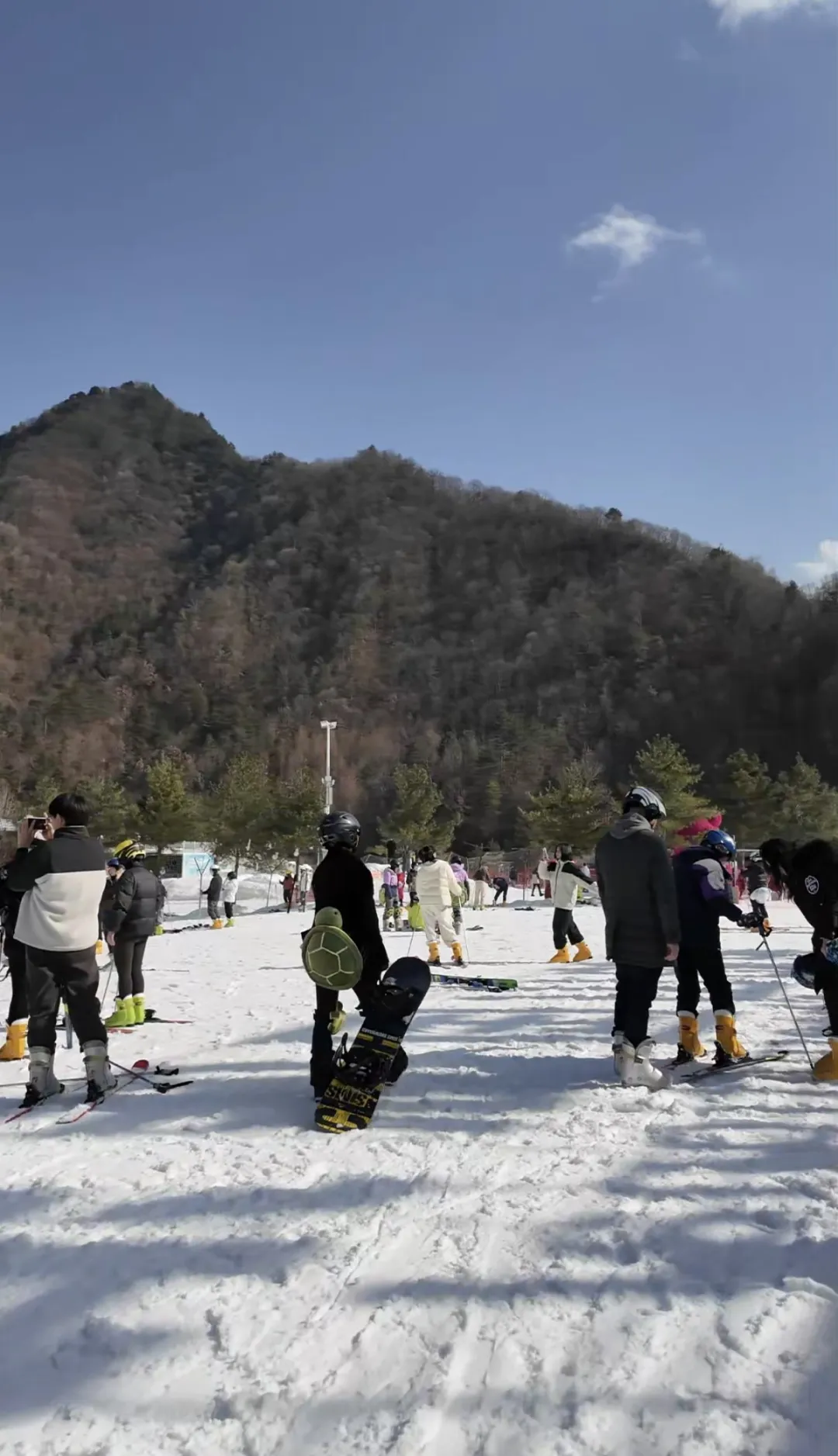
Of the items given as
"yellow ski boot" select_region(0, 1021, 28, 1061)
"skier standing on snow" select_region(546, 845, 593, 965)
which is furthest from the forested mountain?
"yellow ski boot" select_region(0, 1021, 28, 1061)

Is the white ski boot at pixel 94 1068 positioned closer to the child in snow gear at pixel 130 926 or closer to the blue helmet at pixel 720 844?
the child in snow gear at pixel 130 926

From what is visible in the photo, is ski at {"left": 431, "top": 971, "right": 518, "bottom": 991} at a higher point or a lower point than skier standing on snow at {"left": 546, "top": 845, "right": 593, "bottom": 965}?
lower

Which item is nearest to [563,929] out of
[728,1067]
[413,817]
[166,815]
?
[728,1067]

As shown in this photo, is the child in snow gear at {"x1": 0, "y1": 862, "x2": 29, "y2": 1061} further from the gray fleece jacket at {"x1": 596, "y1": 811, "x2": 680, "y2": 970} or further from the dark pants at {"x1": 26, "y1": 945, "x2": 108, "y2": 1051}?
the gray fleece jacket at {"x1": 596, "y1": 811, "x2": 680, "y2": 970}

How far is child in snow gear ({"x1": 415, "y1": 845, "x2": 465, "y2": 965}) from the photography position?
12344 mm

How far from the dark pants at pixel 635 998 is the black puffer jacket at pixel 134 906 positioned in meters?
4.62

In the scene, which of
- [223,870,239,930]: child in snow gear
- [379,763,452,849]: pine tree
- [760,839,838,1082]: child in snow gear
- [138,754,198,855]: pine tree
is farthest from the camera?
[379,763,452,849]: pine tree

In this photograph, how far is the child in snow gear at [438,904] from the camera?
1234 centimetres

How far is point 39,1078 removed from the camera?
5406 mm

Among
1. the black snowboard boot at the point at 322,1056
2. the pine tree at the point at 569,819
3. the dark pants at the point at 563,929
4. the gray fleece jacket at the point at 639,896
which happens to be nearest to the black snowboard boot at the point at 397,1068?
the black snowboard boot at the point at 322,1056

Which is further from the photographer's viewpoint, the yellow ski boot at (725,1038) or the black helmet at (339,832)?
the yellow ski boot at (725,1038)

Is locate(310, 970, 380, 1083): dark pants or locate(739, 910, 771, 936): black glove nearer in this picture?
locate(310, 970, 380, 1083): dark pants

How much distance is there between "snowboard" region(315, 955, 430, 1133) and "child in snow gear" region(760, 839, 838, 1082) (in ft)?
7.54

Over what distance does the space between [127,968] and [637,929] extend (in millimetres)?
4999
